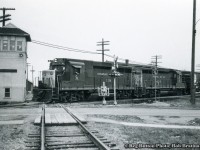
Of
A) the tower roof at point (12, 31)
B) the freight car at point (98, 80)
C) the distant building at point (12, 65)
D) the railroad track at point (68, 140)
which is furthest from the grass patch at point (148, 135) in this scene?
the tower roof at point (12, 31)

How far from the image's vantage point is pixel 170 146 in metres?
7.84

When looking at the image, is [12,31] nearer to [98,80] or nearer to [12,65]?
[12,65]

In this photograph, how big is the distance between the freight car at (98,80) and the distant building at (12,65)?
4.81 metres

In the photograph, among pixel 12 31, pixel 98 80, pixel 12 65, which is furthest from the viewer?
pixel 12 31

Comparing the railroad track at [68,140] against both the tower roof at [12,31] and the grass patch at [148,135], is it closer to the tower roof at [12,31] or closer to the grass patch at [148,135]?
the grass patch at [148,135]

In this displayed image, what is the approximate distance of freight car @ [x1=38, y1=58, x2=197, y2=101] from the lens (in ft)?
87.3

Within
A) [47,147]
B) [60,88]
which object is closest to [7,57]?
→ [60,88]

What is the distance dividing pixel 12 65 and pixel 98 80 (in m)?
8.95

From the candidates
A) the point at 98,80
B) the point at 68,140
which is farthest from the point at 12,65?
the point at 68,140

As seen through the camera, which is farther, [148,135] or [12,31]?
[12,31]

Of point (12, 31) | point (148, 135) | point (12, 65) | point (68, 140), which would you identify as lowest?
point (148, 135)

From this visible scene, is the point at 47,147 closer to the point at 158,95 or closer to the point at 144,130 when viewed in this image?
the point at 144,130

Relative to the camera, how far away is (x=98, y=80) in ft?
98.0

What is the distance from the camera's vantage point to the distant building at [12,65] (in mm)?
29891
